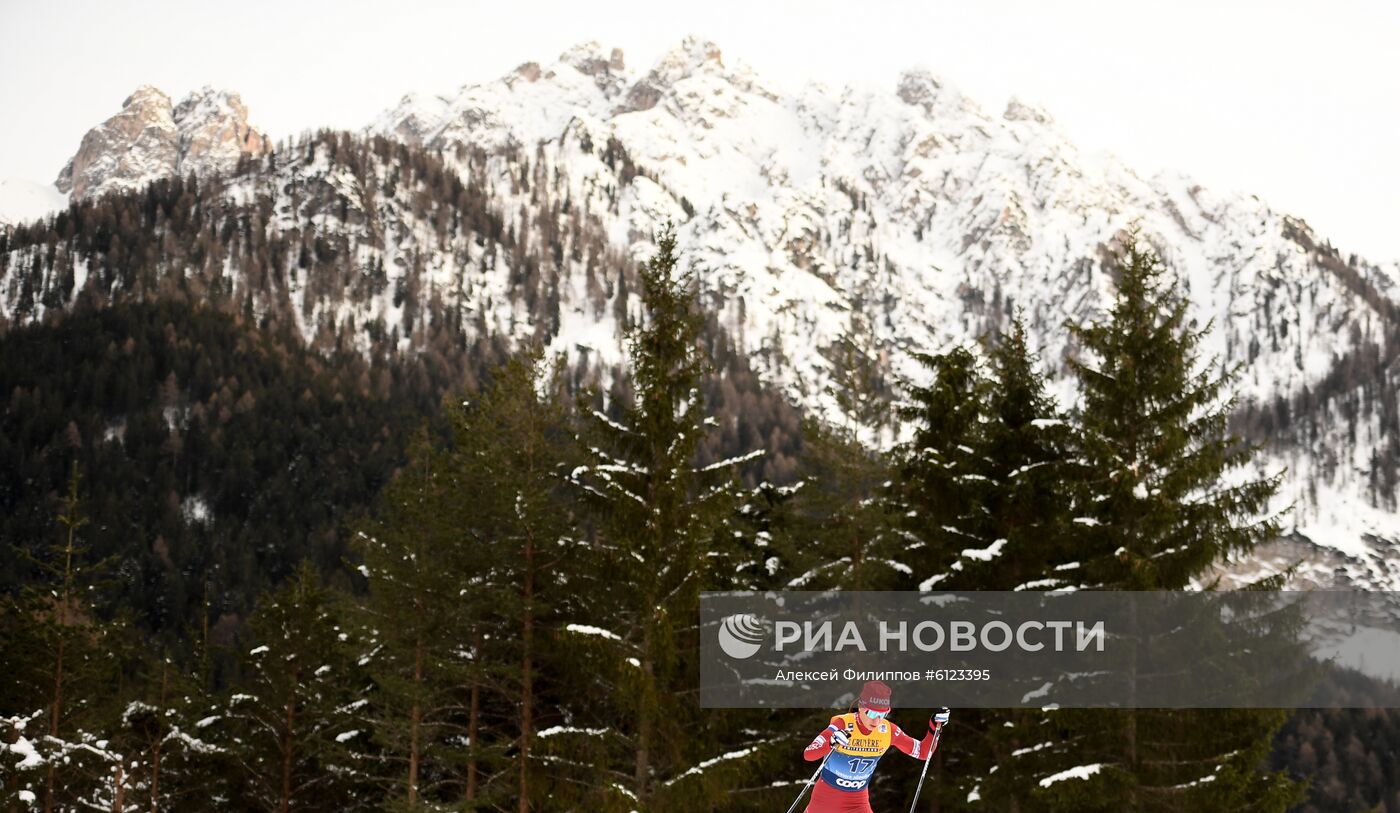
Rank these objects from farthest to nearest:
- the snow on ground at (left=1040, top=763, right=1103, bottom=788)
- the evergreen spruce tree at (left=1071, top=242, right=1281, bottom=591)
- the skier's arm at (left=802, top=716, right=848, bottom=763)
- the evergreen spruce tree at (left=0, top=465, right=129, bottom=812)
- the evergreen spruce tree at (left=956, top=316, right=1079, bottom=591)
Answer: the evergreen spruce tree at (left=0, top=465, right=129, bottom=812) → the evergreen spruce tree at (left=956, top=316, right=1079, bottom=591) → the evergreen spruce tree at (left=1071, top=242, right=1281, bottom=591) → the snow on ground at (left=1040, top=763, right=1103, bottom=788) → the skier's arm at (left=802, top=716, right=848, bottom=763)

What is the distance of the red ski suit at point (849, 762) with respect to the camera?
11.4m

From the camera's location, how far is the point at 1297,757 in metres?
94.1

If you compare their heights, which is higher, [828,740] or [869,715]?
[869,715]

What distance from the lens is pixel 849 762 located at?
11.5 metres

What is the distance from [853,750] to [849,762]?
135 mm

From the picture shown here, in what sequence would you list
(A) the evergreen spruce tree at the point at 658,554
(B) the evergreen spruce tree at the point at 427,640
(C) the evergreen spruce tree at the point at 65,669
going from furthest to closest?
(C) the evergreen spruce tree at the point at 65,669, (B) the evergreen spruce tree at the point at 427,640, (A) the evergreen spruce tree at the point at 658,554

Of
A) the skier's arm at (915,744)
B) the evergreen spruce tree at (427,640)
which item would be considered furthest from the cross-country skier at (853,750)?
the evergreen spruce tree at (427,640)

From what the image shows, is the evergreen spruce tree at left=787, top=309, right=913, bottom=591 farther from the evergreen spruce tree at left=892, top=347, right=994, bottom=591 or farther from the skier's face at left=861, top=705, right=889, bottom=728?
the skier's face at left=861, top=705, right=889, bottom=728

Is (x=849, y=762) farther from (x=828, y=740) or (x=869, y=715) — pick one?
(x=869, y=715)

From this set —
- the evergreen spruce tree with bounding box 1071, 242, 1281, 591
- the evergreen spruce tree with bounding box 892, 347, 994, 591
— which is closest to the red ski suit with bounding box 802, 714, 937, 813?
the evergreen spruce tree with bounding box 1071, 242, 1281, 591

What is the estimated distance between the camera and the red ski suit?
37.5 feet

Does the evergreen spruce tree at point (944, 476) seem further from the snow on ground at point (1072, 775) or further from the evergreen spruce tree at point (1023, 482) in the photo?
the snow on ground at point (1072, 775)

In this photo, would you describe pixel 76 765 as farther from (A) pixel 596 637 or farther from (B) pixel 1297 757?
(B) pixel 1297 757

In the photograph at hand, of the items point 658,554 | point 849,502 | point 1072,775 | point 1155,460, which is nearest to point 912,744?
point 1072,775
